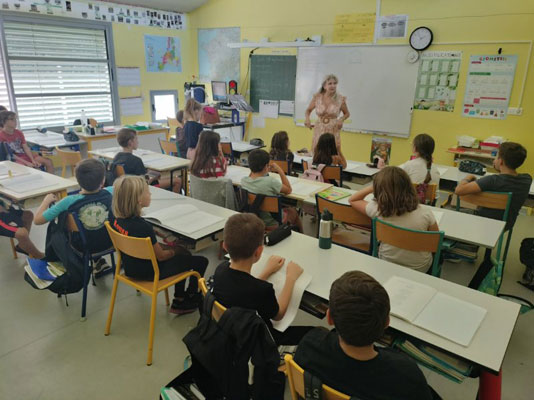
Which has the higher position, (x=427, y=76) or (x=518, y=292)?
(x=427, y=76)

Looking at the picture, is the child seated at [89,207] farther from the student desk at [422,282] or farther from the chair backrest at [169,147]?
the chair backrest at [169,147]

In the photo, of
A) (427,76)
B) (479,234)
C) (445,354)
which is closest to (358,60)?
(427,76)

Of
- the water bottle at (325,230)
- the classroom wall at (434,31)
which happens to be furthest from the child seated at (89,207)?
the classroom wall at (434,31)

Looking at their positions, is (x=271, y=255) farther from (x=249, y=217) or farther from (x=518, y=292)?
(x=518, y=292)

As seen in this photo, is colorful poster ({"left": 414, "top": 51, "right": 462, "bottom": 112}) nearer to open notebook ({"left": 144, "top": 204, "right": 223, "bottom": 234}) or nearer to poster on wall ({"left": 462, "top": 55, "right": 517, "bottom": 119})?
poster on wall ({"left": 462, "top": 55, "right": 517, "bottom": 119})

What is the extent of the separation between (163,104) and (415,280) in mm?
7283

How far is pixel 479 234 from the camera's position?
7.98ft

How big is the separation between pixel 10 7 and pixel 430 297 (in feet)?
22.3

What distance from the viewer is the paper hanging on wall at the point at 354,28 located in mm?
5992

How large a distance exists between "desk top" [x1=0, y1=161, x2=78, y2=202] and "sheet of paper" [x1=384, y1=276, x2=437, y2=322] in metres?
2.66

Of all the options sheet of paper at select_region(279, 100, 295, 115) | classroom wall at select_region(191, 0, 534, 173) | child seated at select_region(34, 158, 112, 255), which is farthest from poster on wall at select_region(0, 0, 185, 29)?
child seated at select_region(34, 158, 112, 255)

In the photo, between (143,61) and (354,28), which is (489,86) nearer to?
(354,28)

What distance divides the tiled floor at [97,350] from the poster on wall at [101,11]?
15.4 feet

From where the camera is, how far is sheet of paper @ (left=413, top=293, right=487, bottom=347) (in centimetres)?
142
